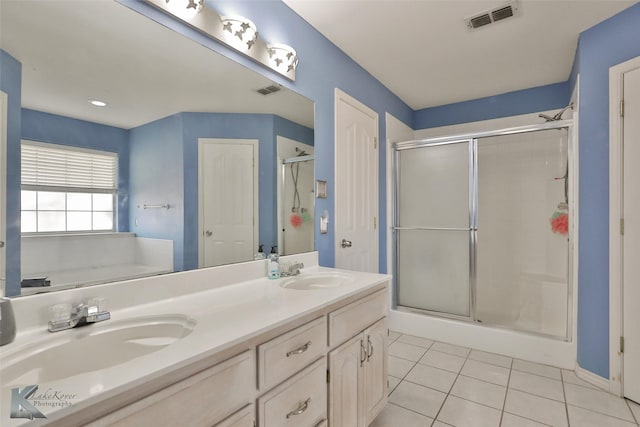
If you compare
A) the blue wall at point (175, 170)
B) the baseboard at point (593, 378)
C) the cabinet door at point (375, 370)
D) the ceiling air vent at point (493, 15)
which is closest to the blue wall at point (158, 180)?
the blue wall at point (175, 170)

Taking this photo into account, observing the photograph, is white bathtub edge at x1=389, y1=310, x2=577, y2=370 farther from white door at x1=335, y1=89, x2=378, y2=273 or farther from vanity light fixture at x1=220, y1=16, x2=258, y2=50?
vanity light fixture at x1=220, y1=16, x2=258, y2=50

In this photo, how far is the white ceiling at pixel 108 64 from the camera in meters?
0.92

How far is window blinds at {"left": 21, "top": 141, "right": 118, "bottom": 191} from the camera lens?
94cm

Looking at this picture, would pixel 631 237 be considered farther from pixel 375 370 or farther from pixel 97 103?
pixel 97 103

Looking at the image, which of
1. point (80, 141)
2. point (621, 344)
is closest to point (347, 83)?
point (80, 141)

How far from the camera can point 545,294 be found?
261cm

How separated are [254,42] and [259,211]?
2.90 feet

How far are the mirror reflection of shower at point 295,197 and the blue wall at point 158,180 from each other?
59 centimetres

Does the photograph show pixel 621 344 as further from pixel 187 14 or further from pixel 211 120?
pixel 187 14

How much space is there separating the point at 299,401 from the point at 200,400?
0.44 m

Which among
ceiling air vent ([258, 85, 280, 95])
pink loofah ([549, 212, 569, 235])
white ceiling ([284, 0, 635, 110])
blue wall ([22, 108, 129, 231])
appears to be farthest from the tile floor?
white ceiling ([284, 0, 635, 110])

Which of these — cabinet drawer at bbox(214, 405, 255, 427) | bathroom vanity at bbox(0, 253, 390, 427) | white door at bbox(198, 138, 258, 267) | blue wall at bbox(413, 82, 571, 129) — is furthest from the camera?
blue wall at bbox(413, 82, 571, 129)

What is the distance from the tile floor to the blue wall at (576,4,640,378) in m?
0.26

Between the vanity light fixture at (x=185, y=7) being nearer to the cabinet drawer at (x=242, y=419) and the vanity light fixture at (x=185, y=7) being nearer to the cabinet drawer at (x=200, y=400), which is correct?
the cabinet drawer at (x=200, y=400)
